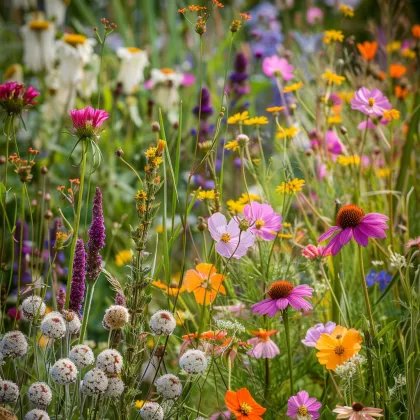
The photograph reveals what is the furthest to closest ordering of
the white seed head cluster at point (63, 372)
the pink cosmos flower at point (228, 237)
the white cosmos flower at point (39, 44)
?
1. the white cosmos flower at point (39, 44)
2. the pink cosmos flower at point (228, 237)
3. the white seed head cluster at point (63, 372)

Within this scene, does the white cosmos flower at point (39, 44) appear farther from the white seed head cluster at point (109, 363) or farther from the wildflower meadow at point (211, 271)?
the white seed head cluster at point (109, 363)

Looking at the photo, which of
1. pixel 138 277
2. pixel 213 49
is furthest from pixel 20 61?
pixel 138 277

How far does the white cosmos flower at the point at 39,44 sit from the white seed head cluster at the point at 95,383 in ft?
6.48

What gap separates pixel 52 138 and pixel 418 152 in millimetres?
1255

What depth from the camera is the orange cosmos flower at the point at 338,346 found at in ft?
3.45

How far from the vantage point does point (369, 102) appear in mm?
1371

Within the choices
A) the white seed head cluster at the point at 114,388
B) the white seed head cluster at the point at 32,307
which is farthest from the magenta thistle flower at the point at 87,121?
the white seed head cluster at the point at 114,388

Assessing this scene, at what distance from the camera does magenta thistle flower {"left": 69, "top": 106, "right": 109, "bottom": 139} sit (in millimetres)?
1022

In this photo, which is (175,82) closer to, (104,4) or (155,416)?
(155,416)

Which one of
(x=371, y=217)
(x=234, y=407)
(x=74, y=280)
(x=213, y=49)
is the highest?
(x=213, y=49)

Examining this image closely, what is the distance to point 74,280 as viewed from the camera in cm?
109

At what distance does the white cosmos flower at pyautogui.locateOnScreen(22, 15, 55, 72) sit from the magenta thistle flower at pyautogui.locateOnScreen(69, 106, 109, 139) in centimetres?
176

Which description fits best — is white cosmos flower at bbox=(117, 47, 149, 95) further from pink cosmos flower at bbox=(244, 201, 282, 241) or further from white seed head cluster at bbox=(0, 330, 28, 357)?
white seed head cluster at bbox=(0, 330, 28, 357)

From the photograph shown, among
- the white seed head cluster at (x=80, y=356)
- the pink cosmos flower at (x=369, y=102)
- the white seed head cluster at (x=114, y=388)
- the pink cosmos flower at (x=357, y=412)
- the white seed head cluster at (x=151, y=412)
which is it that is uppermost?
the pink cosmos flower at (x=369, y=102)
